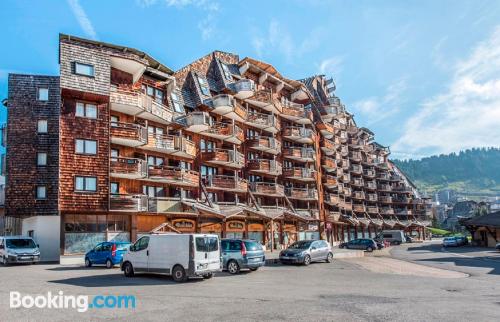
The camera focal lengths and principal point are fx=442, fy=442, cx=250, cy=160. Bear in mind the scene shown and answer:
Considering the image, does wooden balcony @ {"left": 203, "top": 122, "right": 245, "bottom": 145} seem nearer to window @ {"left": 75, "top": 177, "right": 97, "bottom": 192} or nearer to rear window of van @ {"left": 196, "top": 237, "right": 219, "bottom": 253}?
window @ {"left": 75, "top": 177, "right": 97, "bottom": 192}

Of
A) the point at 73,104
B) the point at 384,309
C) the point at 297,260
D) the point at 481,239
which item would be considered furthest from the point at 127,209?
the point at 481,239

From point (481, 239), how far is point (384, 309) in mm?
59049

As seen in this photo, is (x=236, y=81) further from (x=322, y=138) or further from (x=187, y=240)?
(x=187, y=240)

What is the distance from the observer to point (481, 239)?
2495 inches

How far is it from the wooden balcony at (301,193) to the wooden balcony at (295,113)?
962 cm

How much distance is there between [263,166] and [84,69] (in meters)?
23.8

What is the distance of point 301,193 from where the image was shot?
56.7 meters

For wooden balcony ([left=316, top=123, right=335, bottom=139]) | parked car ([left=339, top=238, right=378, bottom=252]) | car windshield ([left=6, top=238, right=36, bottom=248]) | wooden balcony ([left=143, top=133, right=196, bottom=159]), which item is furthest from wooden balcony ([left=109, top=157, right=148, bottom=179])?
wooden balcony ([left=316, top=123, right=335, bottom=139])

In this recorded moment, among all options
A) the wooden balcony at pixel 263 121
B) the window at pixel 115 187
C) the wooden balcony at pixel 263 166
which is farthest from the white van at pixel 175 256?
the wooden balcony at pixel 263 121

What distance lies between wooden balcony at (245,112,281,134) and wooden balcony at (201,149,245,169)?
18.6ft

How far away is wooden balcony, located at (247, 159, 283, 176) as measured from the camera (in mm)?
49594

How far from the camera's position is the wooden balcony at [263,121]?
5034cm

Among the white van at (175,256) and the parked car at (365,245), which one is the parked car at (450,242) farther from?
Answer: the white van at (175,256)

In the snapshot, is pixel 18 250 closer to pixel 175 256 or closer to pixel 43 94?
pixel 43 94
